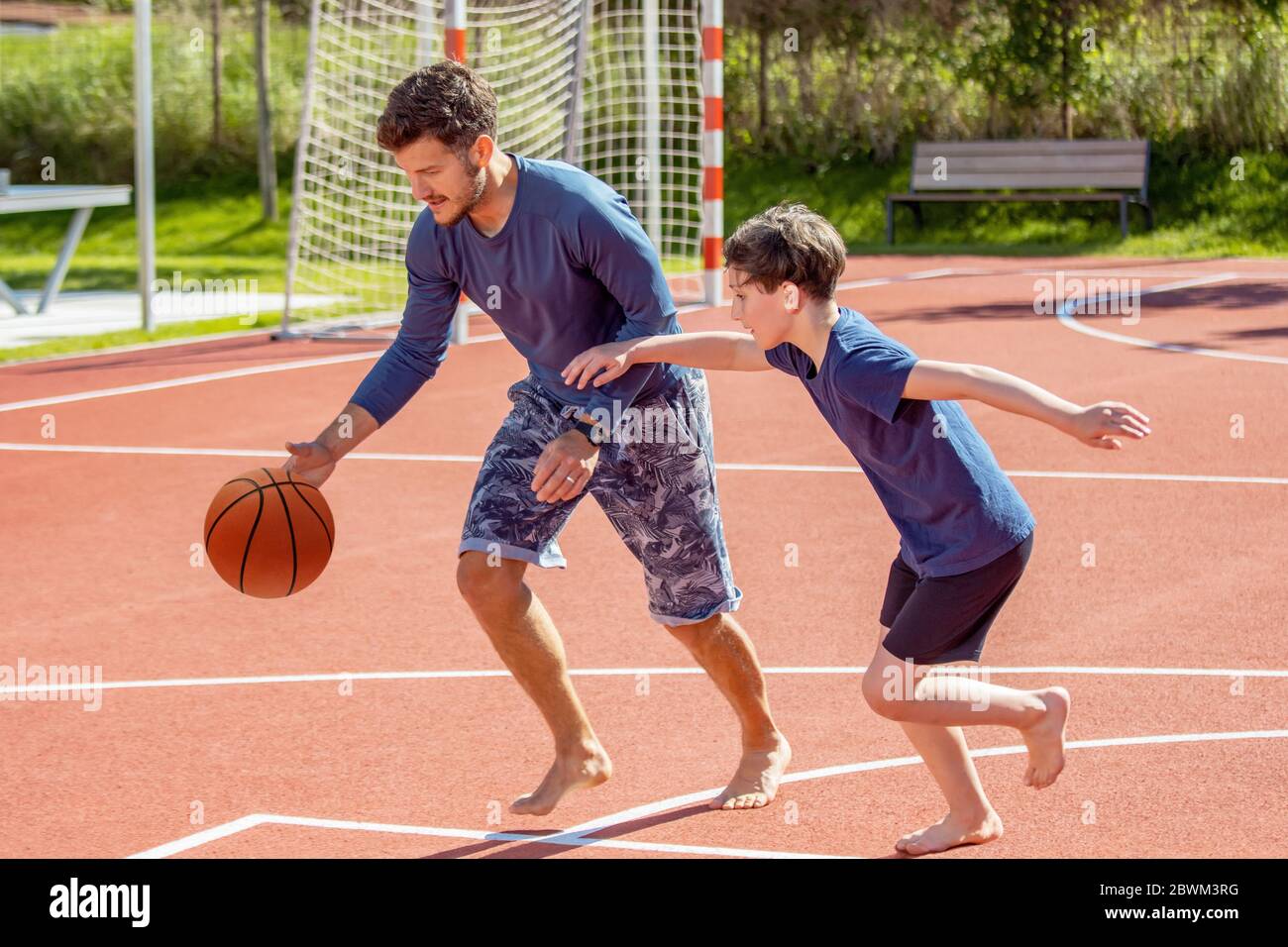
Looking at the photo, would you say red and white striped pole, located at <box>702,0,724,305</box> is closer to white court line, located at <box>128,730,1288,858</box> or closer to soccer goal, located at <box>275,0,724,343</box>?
soccer goal, located at <box>275,0,724,343</box>

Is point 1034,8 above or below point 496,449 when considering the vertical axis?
above

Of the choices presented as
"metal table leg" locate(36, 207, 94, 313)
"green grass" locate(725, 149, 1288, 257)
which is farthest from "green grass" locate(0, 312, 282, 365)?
"green grass" locate(725, 149, 1288, 257)

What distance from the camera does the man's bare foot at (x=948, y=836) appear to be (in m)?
4.36

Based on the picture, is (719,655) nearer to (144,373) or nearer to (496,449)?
(496,449)

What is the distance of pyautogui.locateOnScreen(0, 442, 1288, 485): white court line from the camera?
9125mm

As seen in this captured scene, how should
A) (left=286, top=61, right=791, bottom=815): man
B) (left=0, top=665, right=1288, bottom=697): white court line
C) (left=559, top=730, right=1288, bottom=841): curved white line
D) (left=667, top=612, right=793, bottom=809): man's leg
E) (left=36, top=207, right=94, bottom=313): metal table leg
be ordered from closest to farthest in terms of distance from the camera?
(left=286, top=61, right=791, bottom=815): man → (left=559, top=730, right=1288, bottom=841): curved white line → (left=667, top=612, right=793, bottom=809): man's leg → (left=0, top=665, right=1288, bottom=697): white court line → (left=36, top=207, right=94, bottom=313): metal table leg

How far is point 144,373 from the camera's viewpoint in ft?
42.9

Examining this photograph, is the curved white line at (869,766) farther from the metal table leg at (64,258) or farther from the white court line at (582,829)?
the metal table leg at (64,258)

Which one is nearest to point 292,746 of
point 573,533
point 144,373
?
point 573,533

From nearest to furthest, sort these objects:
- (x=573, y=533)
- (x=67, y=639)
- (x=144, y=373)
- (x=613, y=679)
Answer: (x=613, y=679)
(x=67, y=639)
(x=573, y=533)
(x=144, y=373)

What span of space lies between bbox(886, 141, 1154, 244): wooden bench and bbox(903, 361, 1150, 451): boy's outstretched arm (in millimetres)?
19174

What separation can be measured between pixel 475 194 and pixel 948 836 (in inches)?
77.8

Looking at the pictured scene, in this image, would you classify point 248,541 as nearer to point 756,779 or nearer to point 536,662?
point 536,662

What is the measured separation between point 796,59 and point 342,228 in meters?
12.1
